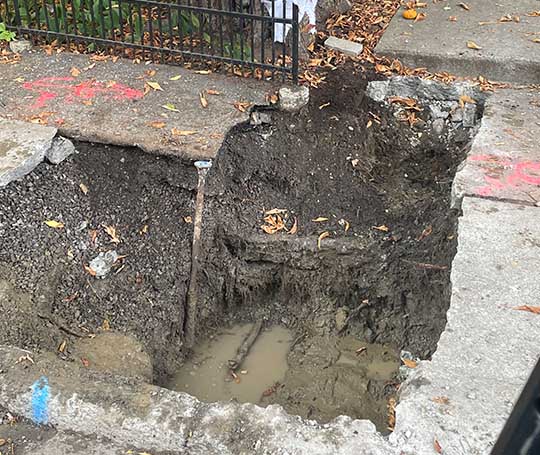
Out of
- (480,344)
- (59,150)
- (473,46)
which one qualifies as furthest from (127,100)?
(480,344)

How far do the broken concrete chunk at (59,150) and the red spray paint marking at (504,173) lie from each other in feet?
8.25

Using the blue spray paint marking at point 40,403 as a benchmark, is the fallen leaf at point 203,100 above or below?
above

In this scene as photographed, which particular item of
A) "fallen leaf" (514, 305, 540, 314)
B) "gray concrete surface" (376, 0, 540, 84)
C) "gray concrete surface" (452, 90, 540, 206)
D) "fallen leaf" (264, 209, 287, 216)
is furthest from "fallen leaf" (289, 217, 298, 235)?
"fallen leaf" (514, 305, 540, 314)

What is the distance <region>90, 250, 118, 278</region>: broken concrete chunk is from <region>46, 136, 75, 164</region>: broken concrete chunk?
0.66 metres

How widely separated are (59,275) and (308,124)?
6.47ft

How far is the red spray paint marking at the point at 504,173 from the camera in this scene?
154 inches

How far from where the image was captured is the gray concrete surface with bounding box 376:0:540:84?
4.98 metres

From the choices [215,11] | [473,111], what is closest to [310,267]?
[473,111]

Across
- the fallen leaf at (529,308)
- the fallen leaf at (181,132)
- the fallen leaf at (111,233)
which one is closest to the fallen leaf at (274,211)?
the fallen leaf at (181,132)

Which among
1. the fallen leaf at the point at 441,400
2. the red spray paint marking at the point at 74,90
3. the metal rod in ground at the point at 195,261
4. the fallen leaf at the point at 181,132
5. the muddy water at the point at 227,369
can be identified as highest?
the red spray paint marking at the point at 74,90

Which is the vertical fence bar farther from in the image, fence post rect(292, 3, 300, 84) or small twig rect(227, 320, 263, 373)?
small twig rect(227, 320, 263, 373)

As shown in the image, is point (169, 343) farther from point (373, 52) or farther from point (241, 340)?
point (373, 52)

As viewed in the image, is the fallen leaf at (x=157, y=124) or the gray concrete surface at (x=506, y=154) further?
the fallen leaf at (x=157, y=124)

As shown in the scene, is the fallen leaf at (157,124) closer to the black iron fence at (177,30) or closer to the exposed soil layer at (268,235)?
the exposed soil layer at (268,235)
